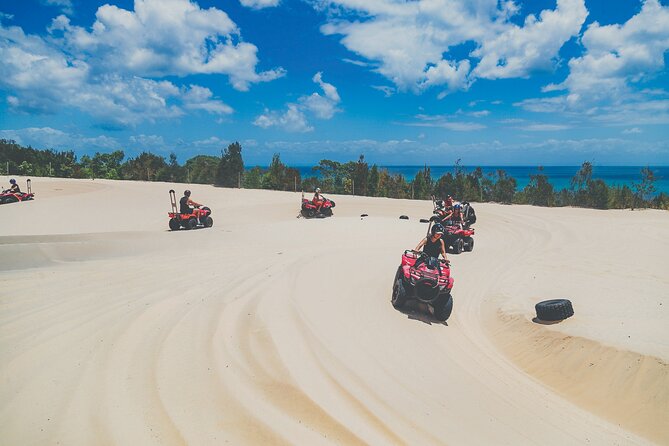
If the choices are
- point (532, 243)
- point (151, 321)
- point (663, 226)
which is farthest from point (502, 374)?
point (663, 226)

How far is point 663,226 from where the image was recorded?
17156 mm

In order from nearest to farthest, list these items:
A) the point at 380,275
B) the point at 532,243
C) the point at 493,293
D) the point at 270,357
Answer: the point at 270,357 → the point at 493,293 → the point at 380,275 → the point at 532,243

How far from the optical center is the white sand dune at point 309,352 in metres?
3.59

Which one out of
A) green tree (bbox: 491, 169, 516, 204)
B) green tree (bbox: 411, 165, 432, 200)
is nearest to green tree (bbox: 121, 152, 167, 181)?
green tree (bbox: 411, 165, 432, 200)

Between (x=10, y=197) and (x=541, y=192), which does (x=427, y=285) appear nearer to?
(x=10, y=197)

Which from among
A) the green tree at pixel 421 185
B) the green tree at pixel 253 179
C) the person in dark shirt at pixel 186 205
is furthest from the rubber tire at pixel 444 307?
the green tree at pixel 253 179

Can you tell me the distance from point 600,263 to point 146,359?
35.5ft

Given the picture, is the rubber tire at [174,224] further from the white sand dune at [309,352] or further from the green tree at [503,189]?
the green tree at [503,189]

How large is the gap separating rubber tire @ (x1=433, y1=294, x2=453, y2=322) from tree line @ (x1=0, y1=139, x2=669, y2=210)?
26.1 metres

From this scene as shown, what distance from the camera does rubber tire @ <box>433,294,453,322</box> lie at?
666 cm

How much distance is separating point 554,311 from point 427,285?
200cm

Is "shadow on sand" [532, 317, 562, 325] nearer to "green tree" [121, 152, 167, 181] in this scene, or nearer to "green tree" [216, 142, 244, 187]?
"green tree" [216, 142, 244, 187]

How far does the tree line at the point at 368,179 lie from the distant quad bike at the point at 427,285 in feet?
85.7

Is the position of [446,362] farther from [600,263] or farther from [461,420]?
[600,263]
